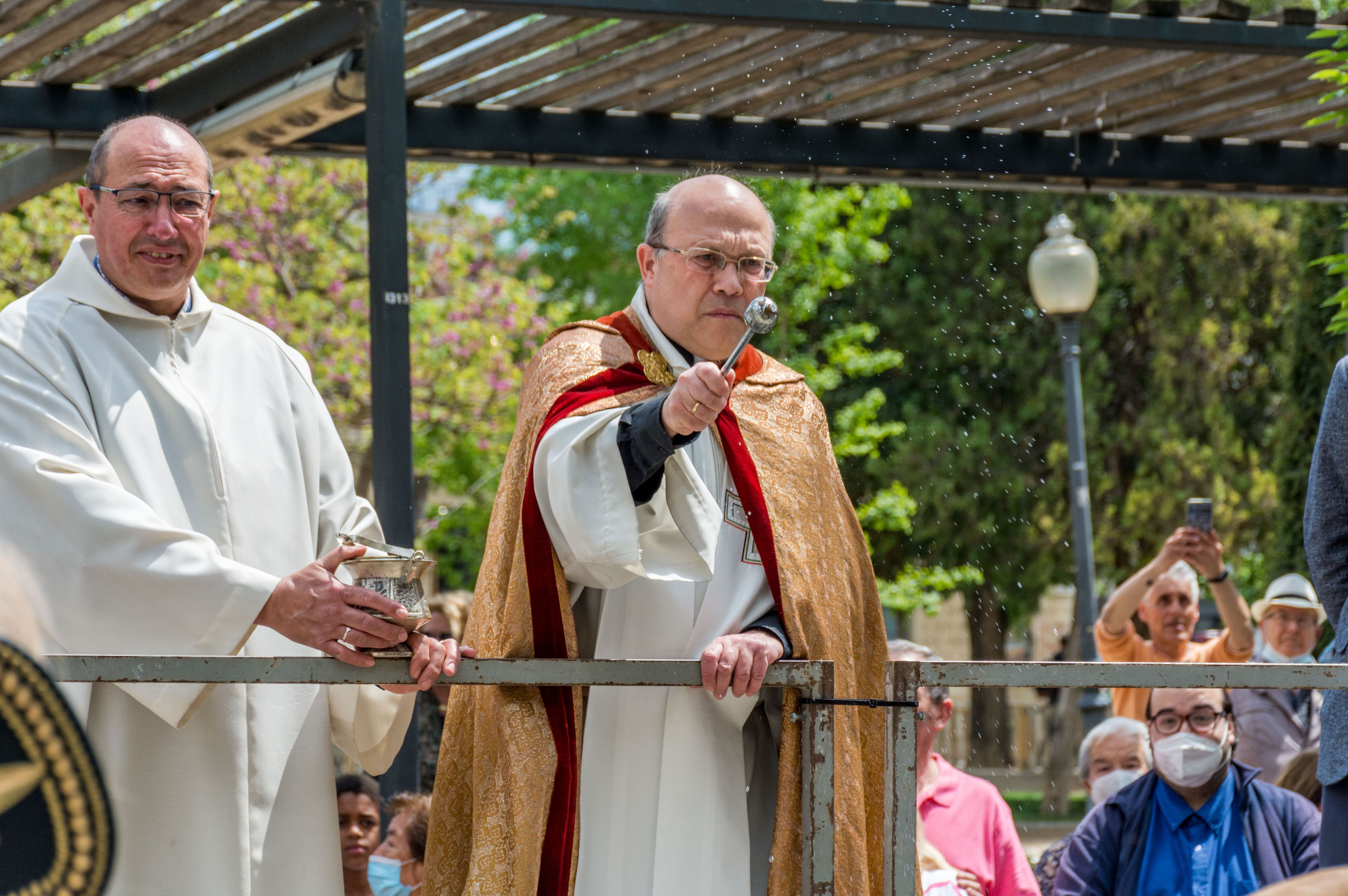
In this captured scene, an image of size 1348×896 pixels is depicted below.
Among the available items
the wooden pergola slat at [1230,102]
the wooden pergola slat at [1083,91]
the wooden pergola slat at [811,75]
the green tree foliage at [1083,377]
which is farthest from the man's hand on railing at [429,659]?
the green tree foliage at [1083,377]

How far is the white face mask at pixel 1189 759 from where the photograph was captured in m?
5.54

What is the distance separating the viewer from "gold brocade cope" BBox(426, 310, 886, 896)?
3.49 metres

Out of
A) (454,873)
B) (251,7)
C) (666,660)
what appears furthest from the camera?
(251,7)

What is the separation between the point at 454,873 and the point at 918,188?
20.2m

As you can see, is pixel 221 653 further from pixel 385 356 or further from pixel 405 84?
pixel 405 84

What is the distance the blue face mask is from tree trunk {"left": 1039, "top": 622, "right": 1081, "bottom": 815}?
694 inches

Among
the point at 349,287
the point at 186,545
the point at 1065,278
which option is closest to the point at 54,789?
the point at 186,545

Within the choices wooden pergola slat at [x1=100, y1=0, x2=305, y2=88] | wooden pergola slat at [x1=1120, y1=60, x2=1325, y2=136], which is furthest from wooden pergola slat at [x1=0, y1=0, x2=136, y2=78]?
wooden pergola slat at [x1=1120, y1=60, x2=1325, y2=136]

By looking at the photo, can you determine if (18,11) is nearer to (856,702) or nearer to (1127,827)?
(856,702)

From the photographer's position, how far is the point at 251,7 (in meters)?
6.11

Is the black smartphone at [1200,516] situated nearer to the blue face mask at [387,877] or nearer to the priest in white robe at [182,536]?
the blue face mask at [387,877]

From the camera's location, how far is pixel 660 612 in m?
3.75

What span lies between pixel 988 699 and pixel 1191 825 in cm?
2501

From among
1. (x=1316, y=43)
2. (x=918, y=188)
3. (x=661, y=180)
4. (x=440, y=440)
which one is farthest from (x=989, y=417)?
(x=1316, y=43)
